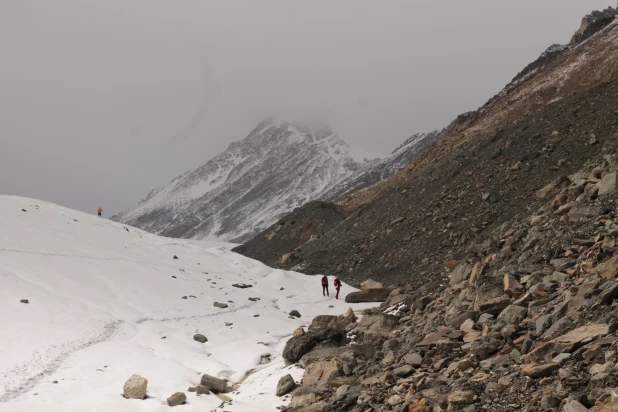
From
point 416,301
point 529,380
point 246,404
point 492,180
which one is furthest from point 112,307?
point 492,180

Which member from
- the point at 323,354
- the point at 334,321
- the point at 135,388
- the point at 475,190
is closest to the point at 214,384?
the point at 135,388

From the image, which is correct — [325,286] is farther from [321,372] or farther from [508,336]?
[508,336]

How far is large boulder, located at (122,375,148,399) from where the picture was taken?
14055 millimetres

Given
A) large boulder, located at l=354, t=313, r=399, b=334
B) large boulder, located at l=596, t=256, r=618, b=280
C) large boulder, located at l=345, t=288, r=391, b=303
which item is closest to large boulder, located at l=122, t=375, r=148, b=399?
large boulder, located at l=354, t=313, r=399, b=334

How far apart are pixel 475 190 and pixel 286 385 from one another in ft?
82.8

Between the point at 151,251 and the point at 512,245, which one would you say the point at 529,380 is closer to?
the point at 512,245

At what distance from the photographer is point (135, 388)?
14102mm

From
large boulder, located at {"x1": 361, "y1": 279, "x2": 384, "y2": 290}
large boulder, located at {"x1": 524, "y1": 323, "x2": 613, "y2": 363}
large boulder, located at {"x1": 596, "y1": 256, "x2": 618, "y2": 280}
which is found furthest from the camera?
large boulder, located at {"x1": 361, "y1": 279, "x2": 384, "y2": 290}

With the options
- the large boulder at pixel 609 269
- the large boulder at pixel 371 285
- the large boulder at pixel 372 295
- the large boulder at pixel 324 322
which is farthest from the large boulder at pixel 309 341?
the large boulder at pixel 371 285

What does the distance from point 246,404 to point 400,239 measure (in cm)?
2409

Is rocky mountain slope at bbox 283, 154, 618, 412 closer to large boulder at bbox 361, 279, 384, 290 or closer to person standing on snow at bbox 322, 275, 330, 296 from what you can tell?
large boulder at bbox 361, 279, 384, 290

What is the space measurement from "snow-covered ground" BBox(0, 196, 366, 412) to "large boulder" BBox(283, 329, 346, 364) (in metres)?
0.57

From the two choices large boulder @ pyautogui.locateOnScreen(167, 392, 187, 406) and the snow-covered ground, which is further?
the snow-covered ground

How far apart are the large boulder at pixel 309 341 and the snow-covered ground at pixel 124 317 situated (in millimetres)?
568
